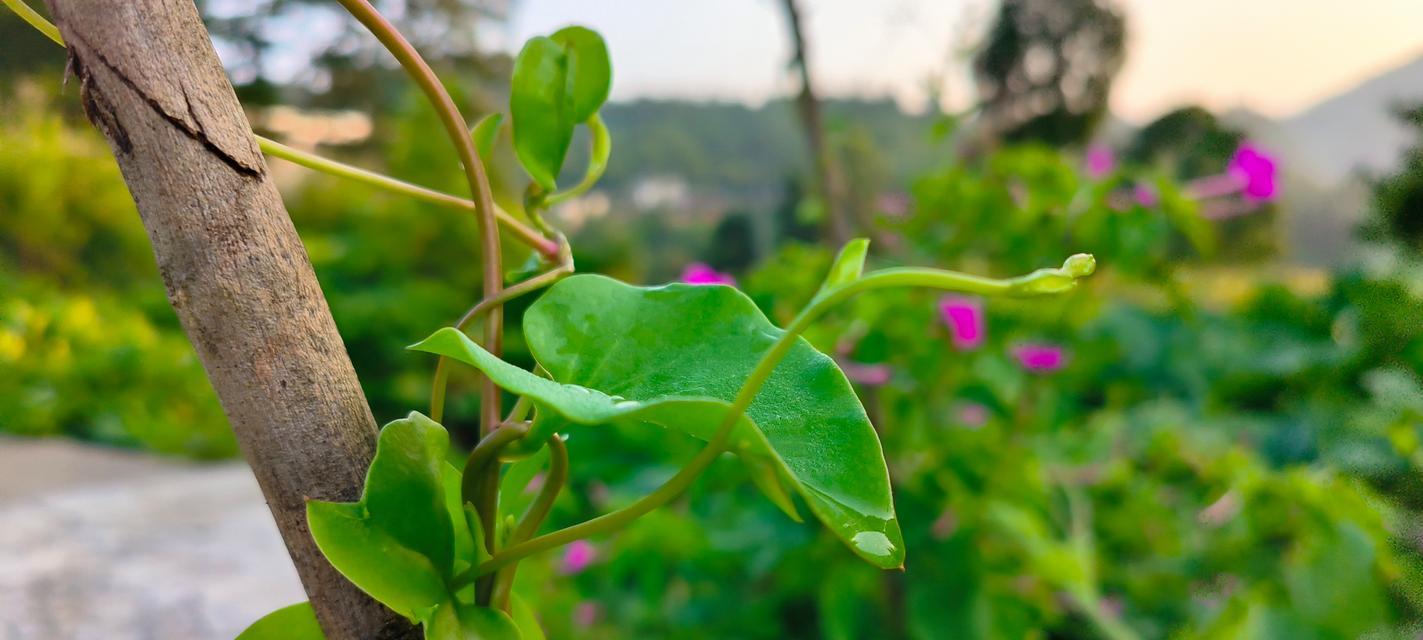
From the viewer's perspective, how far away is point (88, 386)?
2.59m

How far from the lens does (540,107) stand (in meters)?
0.20

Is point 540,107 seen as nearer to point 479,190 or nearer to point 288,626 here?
point 479,190

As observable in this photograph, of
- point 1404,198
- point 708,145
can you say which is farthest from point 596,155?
point 708,145

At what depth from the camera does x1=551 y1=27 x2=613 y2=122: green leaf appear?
21cm

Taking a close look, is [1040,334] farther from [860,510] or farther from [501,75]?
[501,75]

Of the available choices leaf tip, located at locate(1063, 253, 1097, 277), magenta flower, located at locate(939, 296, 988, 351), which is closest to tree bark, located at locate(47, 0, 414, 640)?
leaf tip, located at locate(1063, 253, 1097, 277)

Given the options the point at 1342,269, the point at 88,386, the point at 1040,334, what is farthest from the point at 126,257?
the point at 1342,269

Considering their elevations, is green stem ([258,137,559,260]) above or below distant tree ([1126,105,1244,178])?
above

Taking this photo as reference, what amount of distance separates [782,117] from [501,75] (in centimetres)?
148

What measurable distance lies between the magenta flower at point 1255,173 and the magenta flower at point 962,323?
1.09 feet

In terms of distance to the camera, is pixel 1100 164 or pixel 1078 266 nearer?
pixel 1078 266

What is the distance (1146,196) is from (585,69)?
2.51 feet

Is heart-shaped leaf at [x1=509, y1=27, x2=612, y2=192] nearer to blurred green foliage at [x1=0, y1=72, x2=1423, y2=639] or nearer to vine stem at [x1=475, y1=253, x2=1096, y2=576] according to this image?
vine stem at [x1=475, y1=253, x2=1096, y2=576]

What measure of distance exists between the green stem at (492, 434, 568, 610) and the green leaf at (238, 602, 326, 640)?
4 centimetres
